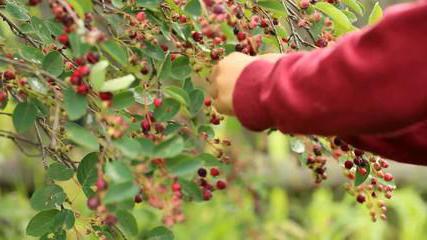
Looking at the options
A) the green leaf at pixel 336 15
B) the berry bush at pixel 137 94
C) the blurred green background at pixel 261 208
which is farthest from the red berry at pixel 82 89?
the blurred green background at pixel 261 208

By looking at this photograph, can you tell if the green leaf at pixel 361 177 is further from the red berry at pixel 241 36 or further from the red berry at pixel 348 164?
the red berry at pixel 241 36

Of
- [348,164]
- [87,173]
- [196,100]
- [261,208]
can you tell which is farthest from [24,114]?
[261,208]

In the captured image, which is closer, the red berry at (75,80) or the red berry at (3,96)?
the red berry at (75,80)

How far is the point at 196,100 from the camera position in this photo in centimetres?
124

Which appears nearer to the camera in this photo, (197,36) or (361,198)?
(197,36)

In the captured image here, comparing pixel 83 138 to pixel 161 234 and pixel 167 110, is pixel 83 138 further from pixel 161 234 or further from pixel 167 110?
pixel 161 234

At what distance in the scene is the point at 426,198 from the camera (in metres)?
4.64

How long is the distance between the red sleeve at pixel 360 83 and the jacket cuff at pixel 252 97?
0.05 ft

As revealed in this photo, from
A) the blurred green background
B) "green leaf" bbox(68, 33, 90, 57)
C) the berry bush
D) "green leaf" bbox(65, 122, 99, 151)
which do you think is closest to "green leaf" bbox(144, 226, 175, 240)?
the berry bush

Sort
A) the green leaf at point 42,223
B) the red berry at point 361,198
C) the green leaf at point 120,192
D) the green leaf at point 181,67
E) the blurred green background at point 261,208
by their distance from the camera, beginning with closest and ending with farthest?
the green leaf at point 120,192, the green leaf at point 181,67, the green leaf at point 42,223, the red berry at point 361,198, the blurred green background at point 261,208

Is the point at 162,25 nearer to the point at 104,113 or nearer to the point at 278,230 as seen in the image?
the point at 104,113

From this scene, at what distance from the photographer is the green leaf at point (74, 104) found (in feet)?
3.46

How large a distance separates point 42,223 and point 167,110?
1.21ft

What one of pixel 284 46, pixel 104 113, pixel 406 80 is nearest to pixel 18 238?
pixel 284 46
